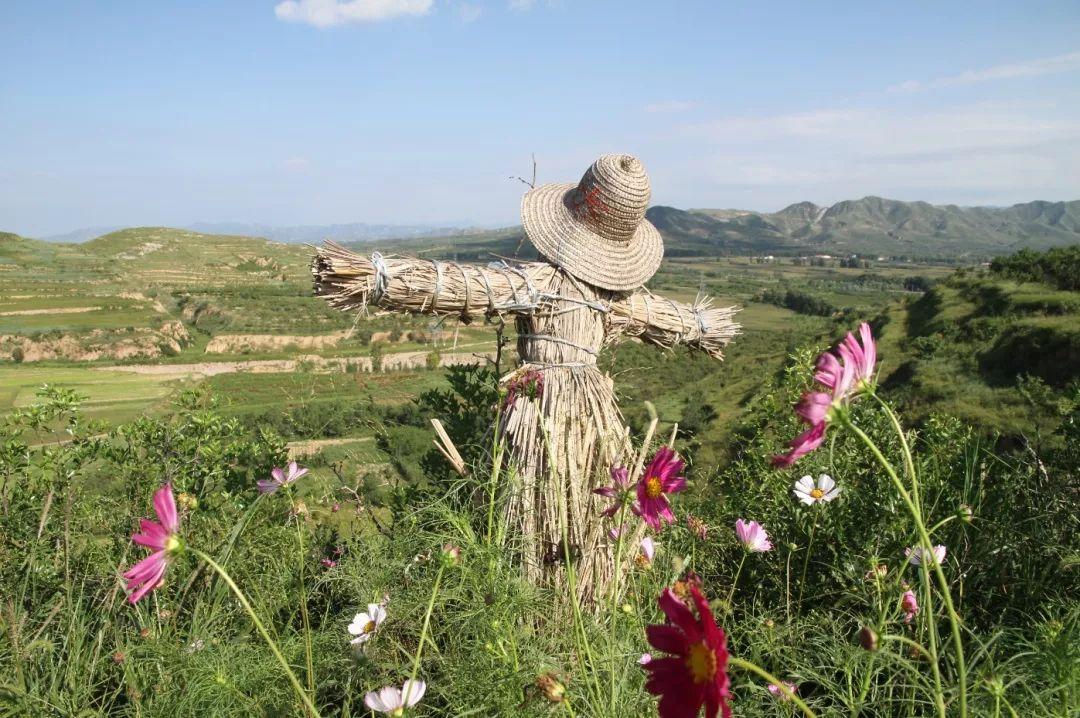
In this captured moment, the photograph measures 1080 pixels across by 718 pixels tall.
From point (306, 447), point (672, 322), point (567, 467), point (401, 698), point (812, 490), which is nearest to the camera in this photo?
point (401, 698)

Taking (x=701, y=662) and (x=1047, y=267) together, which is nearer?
(x=701, y=662)

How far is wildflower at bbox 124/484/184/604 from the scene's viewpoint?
0.93 metres

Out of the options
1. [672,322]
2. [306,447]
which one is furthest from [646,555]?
[306,447]

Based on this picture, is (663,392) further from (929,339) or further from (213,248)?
(213,248)

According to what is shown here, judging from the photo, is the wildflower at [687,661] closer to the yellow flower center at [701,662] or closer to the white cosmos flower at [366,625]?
the yellow flower center at [701,662]

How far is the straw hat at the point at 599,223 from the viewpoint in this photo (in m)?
2.65

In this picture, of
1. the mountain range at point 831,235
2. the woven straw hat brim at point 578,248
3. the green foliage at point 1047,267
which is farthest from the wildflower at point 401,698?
the mountain range at point 831,235

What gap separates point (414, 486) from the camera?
334 centimetres

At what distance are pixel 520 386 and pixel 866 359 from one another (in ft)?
5.30

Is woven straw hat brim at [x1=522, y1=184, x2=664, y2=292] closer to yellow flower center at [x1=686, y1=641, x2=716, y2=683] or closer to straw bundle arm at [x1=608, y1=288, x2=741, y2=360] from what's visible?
straw bundle arm at [x1=608, y1=288, x2=741, y2=360]

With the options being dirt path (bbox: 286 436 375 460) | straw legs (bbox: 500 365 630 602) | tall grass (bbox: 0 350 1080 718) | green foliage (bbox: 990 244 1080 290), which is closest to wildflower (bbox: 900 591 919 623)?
tall grass (bbox: 0 350 1080 718)

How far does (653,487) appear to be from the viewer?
1.38 m

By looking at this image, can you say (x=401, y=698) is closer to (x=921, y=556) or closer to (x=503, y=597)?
(x=503, y=597)

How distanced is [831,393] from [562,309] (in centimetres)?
186
